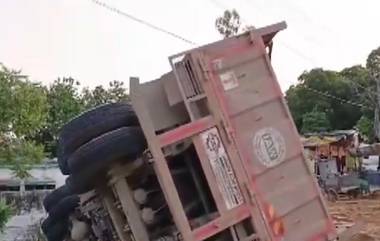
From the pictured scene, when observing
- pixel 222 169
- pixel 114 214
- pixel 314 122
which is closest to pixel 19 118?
pixel 114 214

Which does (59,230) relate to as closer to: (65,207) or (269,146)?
(65,207)

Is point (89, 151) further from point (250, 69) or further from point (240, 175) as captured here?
point (250, 69)

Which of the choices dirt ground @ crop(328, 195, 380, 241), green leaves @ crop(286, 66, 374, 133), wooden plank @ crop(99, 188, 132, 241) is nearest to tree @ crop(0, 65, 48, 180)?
wooden plank @ crop(99, 188, 132, 241)

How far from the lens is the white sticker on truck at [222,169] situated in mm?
5406

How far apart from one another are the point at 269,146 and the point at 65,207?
195cm

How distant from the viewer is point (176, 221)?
527 centimetres

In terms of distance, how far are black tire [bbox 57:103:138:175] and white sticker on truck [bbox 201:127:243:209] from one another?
610 mm

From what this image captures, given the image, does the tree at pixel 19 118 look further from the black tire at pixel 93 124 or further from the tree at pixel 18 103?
the black tire at pixel 93 124

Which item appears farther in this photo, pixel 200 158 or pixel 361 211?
pixel 361 211

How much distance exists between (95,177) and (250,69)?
1.55 m

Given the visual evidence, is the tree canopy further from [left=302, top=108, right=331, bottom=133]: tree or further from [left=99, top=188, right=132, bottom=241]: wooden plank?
[left=302, top=108, right=331, bottom=133]: tree

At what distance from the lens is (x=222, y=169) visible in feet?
17.8

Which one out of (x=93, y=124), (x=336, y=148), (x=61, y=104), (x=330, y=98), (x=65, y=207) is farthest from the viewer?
(x=330, y=98)

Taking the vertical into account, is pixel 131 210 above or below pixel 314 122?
below
